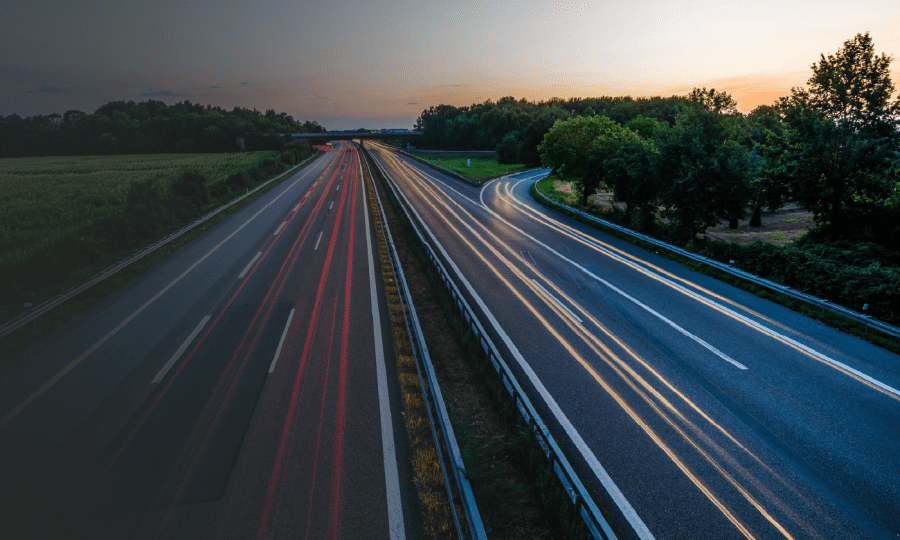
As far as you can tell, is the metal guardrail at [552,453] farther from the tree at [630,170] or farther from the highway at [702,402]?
the tree at [630,170]

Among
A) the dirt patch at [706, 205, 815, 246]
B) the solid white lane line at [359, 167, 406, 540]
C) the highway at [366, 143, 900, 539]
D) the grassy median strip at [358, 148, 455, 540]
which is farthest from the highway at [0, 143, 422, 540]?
the dirt patch at [706, 205, 815, 246]

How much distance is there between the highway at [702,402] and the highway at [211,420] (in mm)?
4010

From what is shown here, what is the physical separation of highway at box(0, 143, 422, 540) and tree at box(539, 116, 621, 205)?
24467 mm

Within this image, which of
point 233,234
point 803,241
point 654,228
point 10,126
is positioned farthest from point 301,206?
point 10,126

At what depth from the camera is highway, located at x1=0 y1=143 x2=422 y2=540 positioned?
248 inches

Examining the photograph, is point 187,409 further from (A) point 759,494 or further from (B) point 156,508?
(A) point 759,494

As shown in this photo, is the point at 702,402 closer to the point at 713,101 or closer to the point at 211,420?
the point at 211,420

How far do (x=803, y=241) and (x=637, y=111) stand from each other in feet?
383

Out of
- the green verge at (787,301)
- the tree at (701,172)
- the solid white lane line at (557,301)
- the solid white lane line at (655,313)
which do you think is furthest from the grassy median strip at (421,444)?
the tree at (701,172)

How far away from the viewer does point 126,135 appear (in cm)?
11738

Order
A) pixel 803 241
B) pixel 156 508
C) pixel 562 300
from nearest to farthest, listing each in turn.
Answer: pixel 156 508 → pixel 562 300 → pixel 803 241

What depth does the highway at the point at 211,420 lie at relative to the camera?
248 inches

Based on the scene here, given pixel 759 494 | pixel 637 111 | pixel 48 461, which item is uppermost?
pixel 637 111

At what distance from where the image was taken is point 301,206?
1383 inches
